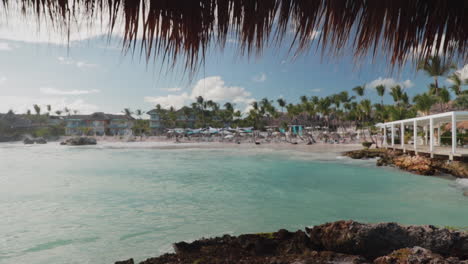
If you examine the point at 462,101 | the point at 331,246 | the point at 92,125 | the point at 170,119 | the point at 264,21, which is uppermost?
the point at 462,101

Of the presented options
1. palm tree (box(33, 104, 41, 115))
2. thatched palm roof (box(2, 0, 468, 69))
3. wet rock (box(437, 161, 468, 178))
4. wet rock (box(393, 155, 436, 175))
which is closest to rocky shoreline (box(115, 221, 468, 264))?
thatched palm roof (box(2, 0, 468, 69))

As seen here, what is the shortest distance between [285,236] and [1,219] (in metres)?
8.71

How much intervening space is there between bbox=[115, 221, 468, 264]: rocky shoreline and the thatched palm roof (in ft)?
6.31

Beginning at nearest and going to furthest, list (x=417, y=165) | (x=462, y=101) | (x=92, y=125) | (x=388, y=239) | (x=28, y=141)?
(x=388, y=239)
(x=417, y=165)
(x=462, y=101)
(x=28, y=141)
(x=92, y=125)

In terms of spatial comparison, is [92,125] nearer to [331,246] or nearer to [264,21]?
[331,246]

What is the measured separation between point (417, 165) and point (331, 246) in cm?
1266

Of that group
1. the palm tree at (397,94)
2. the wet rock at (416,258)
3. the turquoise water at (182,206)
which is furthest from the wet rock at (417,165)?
the palm tree at (397,94)

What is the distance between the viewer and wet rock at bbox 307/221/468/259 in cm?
290

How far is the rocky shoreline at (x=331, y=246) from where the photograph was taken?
2752 mm

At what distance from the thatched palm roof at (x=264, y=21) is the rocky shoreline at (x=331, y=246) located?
75.7 inches

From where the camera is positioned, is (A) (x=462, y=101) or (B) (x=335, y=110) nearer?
(A) (x=462, y=101)

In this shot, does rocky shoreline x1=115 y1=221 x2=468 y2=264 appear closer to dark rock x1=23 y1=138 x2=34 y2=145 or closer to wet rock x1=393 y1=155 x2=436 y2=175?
wet rock x1=393 y1=155 x2=436 y2=175

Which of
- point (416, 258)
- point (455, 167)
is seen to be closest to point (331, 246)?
point (416, 258)

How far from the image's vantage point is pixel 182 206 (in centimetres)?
946
